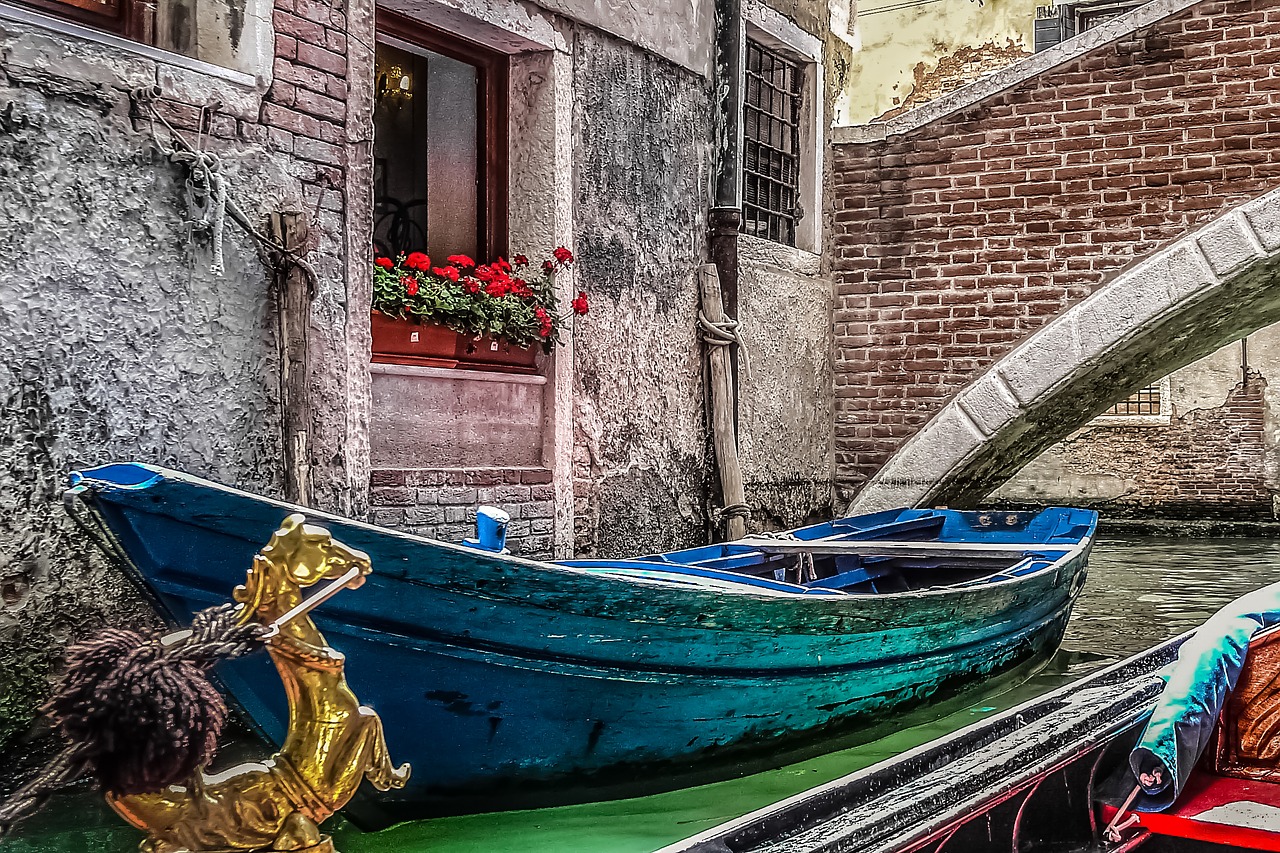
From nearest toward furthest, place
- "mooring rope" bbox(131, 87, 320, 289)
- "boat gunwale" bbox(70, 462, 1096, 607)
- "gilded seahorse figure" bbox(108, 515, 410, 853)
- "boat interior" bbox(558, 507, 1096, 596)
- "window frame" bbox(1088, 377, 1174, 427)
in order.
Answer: "gilded seahorse figure" bbox(108, 515, 410, 853) → "boat gunwale" bbox(70, 462, 1096, 607) → "mooring rope" bbox(131, 87, 320, 289) → "boat interior" bbox(558, 507, 1096, 596) → "window frame" bbox(1088, 377, 1174, 427)

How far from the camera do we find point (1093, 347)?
6227mm

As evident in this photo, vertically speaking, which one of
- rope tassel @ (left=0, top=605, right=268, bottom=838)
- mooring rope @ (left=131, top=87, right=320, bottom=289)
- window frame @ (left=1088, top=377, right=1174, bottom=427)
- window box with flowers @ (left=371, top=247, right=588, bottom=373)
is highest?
mooring rope @ (left=131, top=87, right=320, bottom=289)

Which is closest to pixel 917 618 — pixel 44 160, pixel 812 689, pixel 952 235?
pixel 812 689

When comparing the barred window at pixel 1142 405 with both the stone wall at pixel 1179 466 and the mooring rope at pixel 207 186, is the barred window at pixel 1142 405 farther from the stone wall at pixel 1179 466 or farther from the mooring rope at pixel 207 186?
the mooring rope at pixel 207 186

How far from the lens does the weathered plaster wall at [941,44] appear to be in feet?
38.5

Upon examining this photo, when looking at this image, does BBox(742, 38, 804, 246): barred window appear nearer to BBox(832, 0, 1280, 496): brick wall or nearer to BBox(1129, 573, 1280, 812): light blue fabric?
BBox(832, 0, 1280, 496): brick wall

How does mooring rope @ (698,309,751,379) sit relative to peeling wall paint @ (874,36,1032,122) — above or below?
below

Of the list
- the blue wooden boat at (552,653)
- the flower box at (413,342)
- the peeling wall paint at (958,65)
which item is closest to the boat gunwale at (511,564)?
the blue wooden boat at (552,653)

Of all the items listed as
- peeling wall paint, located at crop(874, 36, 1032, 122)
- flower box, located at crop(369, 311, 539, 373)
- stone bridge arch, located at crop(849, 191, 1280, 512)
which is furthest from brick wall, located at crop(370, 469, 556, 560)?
peeling wall paint, located at crop(874, 36, 1032, 122)

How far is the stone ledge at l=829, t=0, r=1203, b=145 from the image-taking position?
6.19m

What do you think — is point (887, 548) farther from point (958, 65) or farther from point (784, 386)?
point (958, 65)

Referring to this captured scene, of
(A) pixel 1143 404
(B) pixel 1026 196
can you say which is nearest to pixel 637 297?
(B) pixel 1026 196

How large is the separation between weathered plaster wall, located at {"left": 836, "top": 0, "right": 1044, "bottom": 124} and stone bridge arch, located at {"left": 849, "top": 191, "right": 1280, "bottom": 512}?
17.4 ft

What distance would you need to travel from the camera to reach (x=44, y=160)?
10.0 feet
